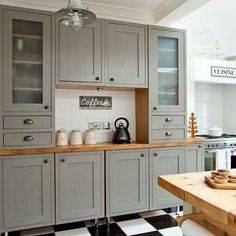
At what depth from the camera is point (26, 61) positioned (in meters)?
2.38

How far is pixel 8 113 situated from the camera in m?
2.27

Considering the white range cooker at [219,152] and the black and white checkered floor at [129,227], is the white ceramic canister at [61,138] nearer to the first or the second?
the black and white checkered floor at [129,227]

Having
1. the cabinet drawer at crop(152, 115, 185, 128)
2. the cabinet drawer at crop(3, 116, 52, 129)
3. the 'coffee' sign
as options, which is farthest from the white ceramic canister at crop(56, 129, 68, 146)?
the 'coffee' sign

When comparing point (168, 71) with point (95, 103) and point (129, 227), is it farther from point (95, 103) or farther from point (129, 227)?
point (129, 227)

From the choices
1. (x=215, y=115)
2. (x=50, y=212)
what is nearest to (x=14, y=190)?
(x=50, y=212)

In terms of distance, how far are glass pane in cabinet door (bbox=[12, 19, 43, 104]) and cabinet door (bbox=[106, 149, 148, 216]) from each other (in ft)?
3.27

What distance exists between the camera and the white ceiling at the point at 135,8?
2.60 m

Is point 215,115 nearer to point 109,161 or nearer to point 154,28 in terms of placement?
point 154,28

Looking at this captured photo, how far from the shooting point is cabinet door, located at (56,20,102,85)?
2455 mm

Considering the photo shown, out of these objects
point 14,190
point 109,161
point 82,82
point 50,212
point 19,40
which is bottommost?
point 50,212

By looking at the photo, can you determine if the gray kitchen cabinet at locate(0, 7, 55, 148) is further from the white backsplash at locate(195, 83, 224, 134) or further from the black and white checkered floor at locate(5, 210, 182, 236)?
the white backsplash at locate(195, 83, 224, 134)

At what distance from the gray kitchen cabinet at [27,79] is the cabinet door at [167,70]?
1139 millimetres

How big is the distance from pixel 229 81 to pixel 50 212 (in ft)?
11.3

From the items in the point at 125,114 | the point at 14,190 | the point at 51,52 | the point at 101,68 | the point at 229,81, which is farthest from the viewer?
the point at 229,81
